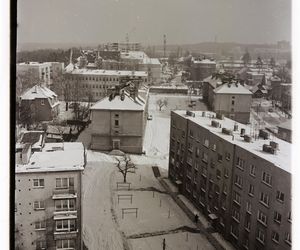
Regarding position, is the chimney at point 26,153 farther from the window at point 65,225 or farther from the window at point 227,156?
the window at point 227,156

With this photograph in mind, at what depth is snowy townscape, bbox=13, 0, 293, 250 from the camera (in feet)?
5.86

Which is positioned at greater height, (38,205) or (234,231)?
(38,205)

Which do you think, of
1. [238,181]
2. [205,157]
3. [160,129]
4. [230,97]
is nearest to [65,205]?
[160,129]

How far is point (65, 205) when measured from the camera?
5.97 feet

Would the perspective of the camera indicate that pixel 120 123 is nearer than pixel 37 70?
No

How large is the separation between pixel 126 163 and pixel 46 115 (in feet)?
1.40

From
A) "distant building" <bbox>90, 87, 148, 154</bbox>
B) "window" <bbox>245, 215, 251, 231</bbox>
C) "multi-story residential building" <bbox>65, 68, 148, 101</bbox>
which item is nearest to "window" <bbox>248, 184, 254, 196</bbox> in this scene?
"window" <bbox>245, 215, 251, 231</bbox>

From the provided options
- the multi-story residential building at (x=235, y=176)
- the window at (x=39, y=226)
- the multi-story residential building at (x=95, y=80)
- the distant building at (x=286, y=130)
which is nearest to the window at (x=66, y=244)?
the window at (x=39, y=226)

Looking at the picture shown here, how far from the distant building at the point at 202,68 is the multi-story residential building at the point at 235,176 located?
0.17 m

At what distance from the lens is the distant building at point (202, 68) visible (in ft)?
5.98

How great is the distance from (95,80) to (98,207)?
58 centimetres

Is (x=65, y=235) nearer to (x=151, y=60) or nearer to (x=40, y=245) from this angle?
(x=40, y=245)

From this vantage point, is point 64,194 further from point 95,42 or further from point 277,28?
point 277,28

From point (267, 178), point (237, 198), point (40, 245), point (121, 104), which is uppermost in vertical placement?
point (121, 104)
